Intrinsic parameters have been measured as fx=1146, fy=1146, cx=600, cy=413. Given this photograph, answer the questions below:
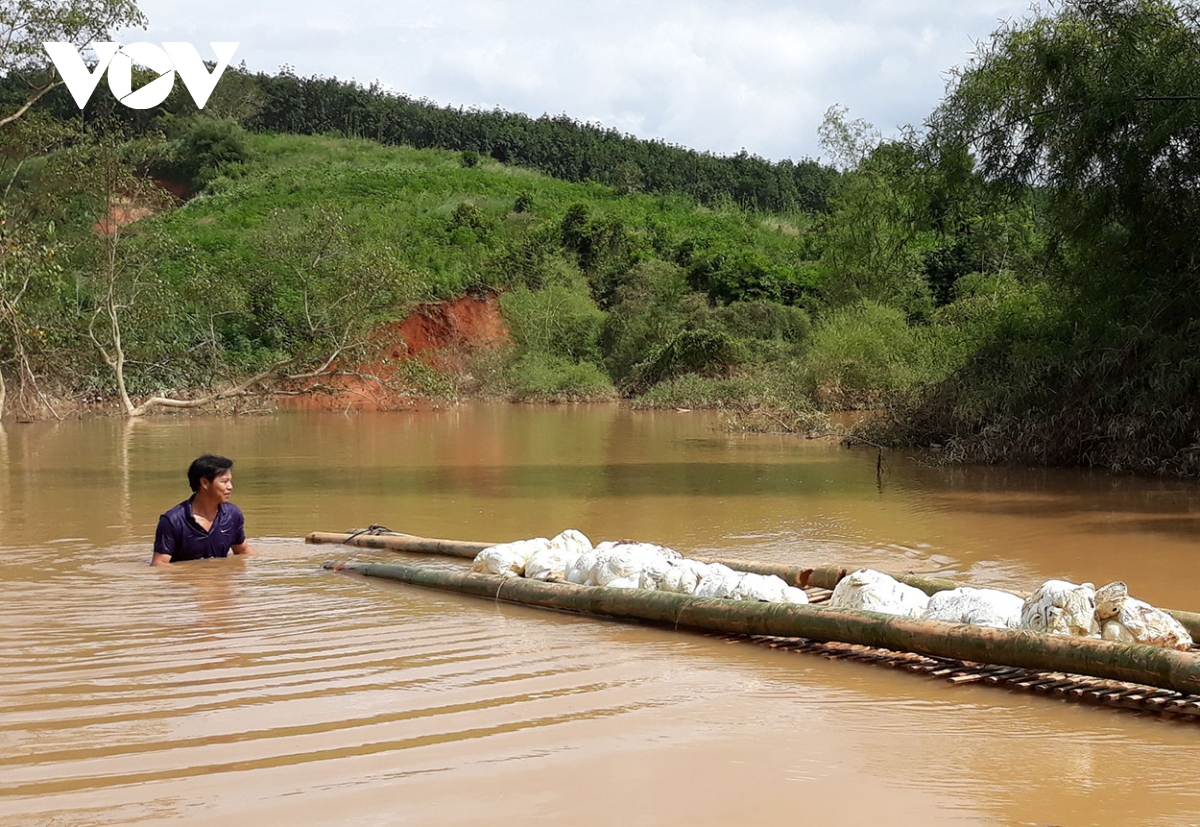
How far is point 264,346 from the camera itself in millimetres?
36062

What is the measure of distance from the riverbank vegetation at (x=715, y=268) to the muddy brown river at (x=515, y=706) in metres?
4.26

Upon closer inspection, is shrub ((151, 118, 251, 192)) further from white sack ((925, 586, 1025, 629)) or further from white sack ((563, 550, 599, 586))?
white sack ((925, 586, 1025, 629))

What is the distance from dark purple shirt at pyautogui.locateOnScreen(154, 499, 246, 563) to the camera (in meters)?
7.44

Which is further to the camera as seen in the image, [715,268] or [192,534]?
[715,268]

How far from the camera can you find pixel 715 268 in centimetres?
3788

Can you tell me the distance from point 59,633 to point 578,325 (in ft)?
106

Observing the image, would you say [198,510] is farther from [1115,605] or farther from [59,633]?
[1115,605]

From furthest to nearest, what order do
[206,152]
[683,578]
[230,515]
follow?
[206,152] → [230,515] → [683,578]

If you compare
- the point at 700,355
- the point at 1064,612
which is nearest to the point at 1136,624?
the point at 1064,612

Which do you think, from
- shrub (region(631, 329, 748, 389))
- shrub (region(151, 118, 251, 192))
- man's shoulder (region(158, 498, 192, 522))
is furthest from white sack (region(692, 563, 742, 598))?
shrub (region(151, 118, 251, 192))

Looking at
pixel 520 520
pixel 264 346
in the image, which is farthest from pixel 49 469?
pixel 264 346

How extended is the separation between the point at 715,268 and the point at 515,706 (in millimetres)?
34481

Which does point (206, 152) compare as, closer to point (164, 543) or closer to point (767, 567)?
point (164, 543)

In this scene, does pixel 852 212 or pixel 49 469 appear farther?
pixel 852 212
